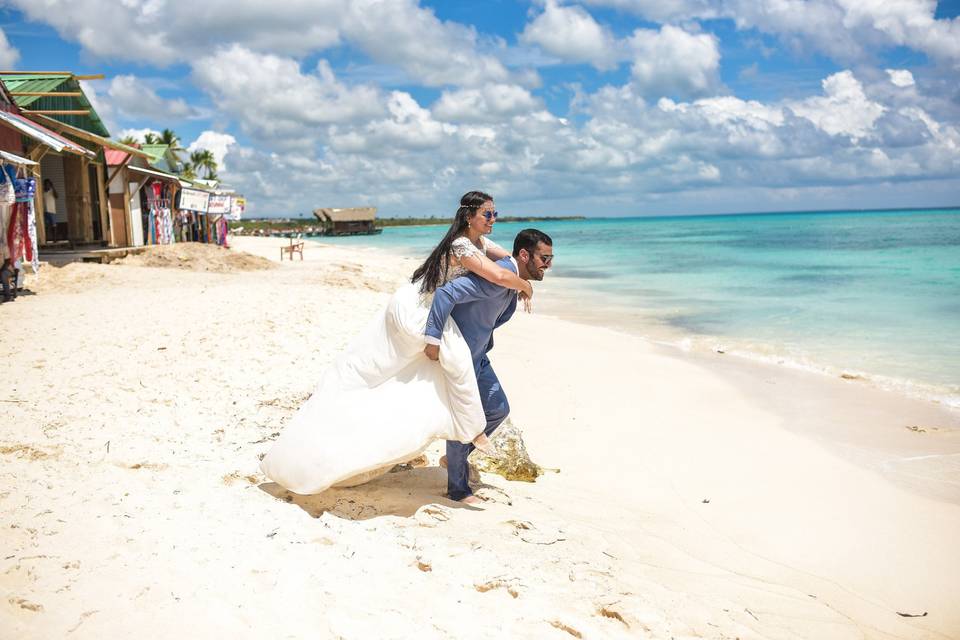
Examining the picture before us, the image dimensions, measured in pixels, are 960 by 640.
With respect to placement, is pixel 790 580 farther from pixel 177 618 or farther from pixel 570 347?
pixel 570 347

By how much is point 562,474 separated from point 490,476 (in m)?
0.65

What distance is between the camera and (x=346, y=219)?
65.7 m

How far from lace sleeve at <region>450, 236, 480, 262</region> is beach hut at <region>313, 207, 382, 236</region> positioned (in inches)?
2464

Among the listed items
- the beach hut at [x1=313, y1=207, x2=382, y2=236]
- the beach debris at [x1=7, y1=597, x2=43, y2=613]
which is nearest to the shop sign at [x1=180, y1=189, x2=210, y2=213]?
the beach debris at [x1=7, y1=597, x2=43, y2=613]

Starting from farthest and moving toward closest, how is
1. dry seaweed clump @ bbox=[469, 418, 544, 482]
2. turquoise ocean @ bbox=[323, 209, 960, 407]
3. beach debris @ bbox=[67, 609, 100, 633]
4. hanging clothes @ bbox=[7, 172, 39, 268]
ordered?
1. hanging clothes @ bbox=[7, 172, 39, 268]
2. turquoise ocean @ bbox=[323, 209, 960, 407]
3. dry seaweed clump @ bbox=[469, 418, 544, 482]
4. beach debris @ bbox=[67, 609, 100, 633]

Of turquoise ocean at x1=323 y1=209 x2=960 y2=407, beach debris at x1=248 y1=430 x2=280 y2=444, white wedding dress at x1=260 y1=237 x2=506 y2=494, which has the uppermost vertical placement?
white wedding dress at x1=260 y1=237 x2=506 y2=494

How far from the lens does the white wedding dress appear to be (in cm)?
338

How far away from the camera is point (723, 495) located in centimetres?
470

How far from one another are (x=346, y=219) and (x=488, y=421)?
2526 inches

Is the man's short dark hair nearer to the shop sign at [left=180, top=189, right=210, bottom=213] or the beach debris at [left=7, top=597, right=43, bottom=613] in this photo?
the beach debris at [left=7, top=597, right=43, bottom=613]

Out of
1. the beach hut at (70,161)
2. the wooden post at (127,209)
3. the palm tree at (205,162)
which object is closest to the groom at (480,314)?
the beach hut at (70,161)

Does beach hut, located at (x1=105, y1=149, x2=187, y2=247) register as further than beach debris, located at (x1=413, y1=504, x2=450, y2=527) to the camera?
Yes

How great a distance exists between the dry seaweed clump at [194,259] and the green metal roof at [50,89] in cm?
372

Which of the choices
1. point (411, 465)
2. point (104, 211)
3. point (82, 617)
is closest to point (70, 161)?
point (104, 211)
